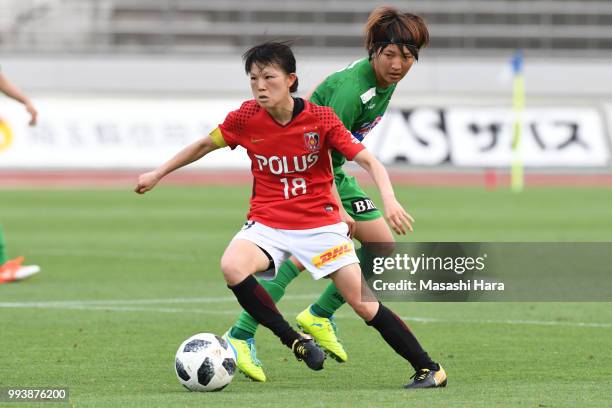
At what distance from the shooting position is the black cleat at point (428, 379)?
21.1 ft

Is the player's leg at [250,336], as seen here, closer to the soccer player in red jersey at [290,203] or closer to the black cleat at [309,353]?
the soccer player in red jersey at [290,203]

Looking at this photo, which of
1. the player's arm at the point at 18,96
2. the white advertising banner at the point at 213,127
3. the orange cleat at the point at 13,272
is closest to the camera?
the player's arm at the point at 18,96

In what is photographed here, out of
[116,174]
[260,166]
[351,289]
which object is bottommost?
[116,174]

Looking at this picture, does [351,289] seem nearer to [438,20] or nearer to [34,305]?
[34,305]

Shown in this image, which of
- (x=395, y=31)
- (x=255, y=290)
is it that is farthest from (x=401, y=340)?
(x=395, y=31)

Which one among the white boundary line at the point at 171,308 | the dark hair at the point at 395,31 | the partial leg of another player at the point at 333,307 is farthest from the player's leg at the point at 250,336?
the white boundary line at the point at 171,308

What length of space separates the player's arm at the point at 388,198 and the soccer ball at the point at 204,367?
47.9 inches

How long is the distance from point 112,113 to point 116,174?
2.60m

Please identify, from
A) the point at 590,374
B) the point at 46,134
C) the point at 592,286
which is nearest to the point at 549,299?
the point at 592,286

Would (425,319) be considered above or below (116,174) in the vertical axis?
above

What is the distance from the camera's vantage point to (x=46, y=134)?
26.2 metres

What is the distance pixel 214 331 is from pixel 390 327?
8.67ft

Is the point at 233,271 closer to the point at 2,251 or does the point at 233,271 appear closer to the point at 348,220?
the point at 348,220

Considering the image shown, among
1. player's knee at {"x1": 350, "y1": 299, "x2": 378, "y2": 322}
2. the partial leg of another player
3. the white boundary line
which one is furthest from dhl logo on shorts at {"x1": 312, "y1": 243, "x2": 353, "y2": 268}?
the white boundary line
